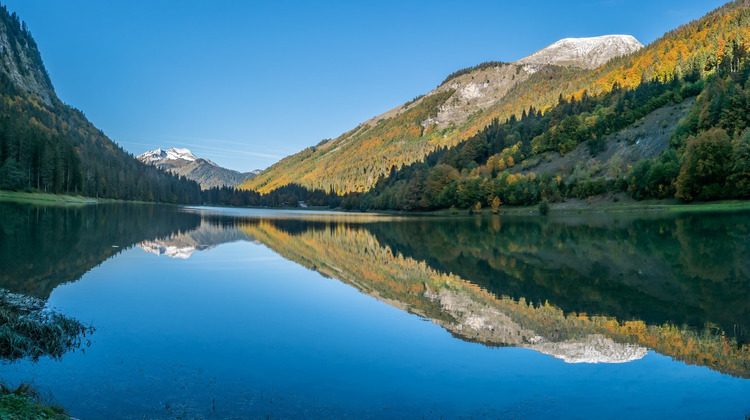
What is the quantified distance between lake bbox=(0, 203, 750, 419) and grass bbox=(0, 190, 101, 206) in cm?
7617

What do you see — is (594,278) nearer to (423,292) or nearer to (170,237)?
(423,292)

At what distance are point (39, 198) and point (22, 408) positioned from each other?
108 m

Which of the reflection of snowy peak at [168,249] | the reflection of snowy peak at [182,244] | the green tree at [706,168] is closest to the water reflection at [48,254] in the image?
the reflection of snowy peak at [168,249]

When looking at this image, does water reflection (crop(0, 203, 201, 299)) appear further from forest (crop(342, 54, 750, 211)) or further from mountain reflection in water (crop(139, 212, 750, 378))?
forest (crop(342, 54, 750, 211))

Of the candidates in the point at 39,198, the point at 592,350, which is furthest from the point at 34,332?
the point at 39,198

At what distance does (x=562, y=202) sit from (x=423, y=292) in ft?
298

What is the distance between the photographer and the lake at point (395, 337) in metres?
8.22

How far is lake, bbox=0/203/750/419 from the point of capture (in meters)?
8.22

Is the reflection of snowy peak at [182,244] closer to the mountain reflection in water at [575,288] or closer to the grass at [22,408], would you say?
the mountain reflection in water at [575,288]

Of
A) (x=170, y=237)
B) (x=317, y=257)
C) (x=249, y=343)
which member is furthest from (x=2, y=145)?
(x=249, y=343)

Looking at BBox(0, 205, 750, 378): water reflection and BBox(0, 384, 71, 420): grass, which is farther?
BBox(0, 205, 750, 378): water reflection

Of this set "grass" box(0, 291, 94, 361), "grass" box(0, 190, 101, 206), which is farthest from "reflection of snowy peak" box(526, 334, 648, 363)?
"grass" box(0, 190, 101, 206)

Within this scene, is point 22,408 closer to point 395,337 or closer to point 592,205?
point 395,337

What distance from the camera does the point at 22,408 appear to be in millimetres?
6059
